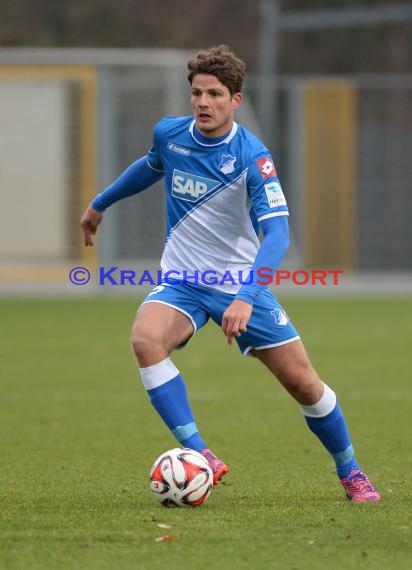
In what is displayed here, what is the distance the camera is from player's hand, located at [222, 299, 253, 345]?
5.56 meters

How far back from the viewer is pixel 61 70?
19.6 meters

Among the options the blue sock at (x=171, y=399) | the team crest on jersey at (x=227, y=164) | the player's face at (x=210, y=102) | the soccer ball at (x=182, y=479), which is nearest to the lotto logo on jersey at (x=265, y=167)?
the team crest on jersey at (x=227, y=164)

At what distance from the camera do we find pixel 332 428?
240 inches

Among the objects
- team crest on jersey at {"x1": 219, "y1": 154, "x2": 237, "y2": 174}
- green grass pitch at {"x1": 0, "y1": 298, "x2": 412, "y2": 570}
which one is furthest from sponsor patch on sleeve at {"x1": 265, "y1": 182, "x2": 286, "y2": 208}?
green grass pitch at {"x1": 0, "y1": 298, "x2": 412, "y2": 570}

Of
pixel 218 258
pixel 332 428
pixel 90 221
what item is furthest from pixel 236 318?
pixel 90 221

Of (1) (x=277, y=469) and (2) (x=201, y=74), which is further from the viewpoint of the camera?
(1) (x=277, y=469)

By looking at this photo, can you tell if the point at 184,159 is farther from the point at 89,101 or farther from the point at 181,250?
the point at 89,101

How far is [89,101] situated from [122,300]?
315cm

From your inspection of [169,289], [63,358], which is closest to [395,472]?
[169,289]

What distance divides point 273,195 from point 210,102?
19.6 inches

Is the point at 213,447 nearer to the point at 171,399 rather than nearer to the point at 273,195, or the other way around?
the point at 171,399

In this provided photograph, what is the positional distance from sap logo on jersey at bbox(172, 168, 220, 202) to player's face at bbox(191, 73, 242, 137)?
228mm

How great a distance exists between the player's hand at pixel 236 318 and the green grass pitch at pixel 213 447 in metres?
0.77

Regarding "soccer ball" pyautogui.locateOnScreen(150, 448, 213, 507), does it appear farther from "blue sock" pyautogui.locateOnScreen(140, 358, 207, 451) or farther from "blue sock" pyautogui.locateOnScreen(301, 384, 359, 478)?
"blue sock" pyautogui.locateOnScreen(301, 384, 359, 478)
